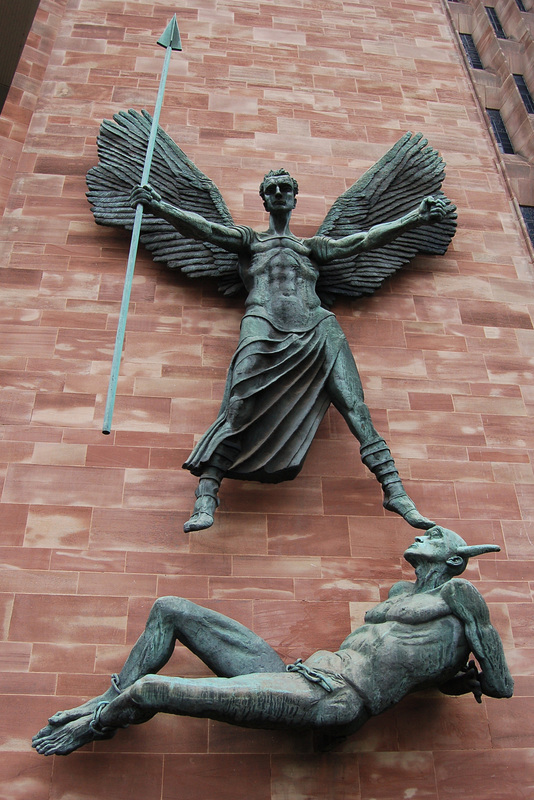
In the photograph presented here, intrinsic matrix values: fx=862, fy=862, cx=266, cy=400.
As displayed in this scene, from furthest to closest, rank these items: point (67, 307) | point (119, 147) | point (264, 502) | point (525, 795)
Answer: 1. point (119, 147)
2. point (67, 307)
3. point (264, 502)
4. point (525, 795)

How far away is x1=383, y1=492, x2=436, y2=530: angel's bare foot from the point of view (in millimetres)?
6496

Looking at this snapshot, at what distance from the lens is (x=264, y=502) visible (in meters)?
7.14

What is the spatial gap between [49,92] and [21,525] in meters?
5.61

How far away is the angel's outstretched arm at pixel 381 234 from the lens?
24.0 ft

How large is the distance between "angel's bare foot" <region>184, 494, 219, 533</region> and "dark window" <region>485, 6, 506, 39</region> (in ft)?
34.7

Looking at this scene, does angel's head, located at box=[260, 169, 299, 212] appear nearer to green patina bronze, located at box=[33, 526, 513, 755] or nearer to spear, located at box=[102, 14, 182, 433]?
spear, located at box=[102, 14, 182, 433]

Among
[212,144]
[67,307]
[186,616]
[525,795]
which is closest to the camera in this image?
[186,616]

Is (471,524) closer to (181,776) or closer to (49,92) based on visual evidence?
(181,776)

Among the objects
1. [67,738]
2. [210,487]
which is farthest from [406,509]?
[67,738]

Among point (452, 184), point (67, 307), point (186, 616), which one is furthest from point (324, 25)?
point (186, 616)

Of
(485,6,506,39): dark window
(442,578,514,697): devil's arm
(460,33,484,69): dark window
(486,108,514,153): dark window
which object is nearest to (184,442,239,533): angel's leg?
(442,578,514,697): devil's arm

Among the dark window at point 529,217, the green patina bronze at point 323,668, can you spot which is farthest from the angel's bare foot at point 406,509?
the dark window at point 529,217

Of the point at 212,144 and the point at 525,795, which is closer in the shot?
the point at 525,795

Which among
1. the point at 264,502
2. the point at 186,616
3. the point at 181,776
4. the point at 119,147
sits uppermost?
the point at 119,147
